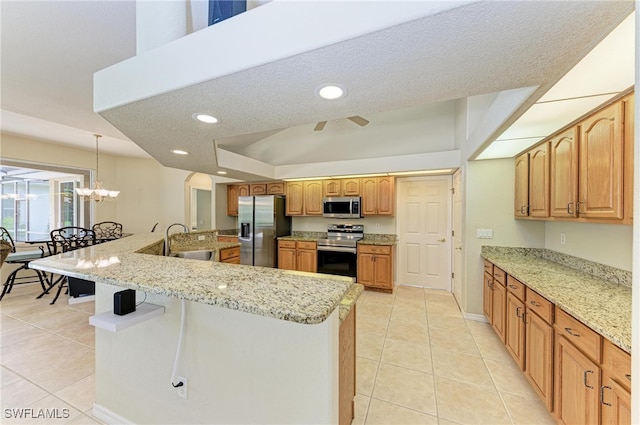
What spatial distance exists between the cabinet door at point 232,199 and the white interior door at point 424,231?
11.9ft

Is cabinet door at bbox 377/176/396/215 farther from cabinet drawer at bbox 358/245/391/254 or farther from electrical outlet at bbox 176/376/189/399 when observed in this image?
electrical outlet at bbox 176/376/189/399

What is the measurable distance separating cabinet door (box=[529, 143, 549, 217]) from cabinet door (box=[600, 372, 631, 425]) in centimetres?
153

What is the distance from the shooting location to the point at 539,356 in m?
1.68

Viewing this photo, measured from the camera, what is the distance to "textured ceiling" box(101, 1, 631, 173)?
86 cm

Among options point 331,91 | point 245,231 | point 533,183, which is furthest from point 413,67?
point 245,231

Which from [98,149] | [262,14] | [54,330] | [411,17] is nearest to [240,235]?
[54,330]

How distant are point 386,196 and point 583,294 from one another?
2.91 meters

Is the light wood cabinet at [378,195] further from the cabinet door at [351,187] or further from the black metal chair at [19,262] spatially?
the black metal chair at [19,262]

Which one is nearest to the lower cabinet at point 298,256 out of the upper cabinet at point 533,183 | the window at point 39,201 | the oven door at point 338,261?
the oven door at point 338,261

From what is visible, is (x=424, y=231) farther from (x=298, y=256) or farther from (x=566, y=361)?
(x=566, y=361)

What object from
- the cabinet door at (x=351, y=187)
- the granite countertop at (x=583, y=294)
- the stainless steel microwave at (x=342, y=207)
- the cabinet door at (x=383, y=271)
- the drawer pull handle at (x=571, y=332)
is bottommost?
the cabinet door at (x=383, y=271)

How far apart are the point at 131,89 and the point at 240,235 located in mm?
3936

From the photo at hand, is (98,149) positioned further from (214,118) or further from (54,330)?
(214,118)

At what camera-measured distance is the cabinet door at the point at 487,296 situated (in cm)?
272
